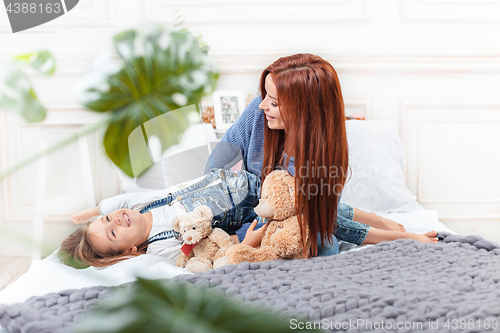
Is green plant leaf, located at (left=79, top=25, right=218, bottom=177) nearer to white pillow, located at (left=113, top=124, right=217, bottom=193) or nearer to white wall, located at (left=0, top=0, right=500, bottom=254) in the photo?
white pillow, located at (left=113, top=124, right=217, bottom=193)

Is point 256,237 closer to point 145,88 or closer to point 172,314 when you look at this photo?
point 145,88

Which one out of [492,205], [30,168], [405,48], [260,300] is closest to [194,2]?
[405,48]

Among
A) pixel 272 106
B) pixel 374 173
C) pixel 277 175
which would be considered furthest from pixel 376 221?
pixel 272 106

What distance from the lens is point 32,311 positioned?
0.55 m

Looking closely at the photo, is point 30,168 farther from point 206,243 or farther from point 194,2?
point 194,2

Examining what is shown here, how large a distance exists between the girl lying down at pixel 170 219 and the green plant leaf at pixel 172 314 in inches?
23.8

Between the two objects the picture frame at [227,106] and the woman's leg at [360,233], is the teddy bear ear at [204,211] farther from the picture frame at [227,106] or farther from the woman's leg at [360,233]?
the picture frame at [227,106]

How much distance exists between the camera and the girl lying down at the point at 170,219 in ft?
2.76

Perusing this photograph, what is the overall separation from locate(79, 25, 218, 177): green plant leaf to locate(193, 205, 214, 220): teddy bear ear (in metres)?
0.51

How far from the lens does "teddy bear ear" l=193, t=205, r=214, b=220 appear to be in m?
0.92

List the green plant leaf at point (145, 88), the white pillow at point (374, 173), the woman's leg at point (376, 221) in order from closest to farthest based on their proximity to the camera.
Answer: the green plant leaf at point (145, 88), the woman's leg at point (376, 221), the white pillow at point (374, 173)

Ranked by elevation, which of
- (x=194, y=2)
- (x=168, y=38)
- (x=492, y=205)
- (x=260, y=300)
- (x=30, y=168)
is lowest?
(x=492, y=205)

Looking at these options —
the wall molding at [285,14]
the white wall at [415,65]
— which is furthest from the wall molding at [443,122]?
the wall molding at [285,14]

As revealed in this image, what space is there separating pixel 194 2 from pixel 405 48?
1147mm
